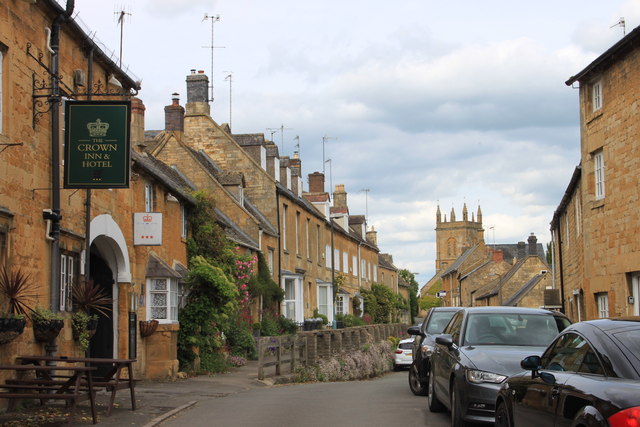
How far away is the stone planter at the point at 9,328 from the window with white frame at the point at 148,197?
786 cm

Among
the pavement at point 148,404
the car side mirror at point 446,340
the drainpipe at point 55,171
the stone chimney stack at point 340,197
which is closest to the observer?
the car side mirror at point 446,340

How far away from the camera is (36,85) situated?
1336 cm

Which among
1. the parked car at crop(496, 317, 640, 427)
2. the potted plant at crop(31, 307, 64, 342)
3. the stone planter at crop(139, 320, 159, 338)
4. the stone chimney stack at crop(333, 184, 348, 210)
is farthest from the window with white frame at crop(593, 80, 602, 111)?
the stone chimney stack at crop(333, 184, 348, 210)

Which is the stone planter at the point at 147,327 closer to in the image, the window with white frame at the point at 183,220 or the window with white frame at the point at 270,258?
the window with white frame at the point at 183,220

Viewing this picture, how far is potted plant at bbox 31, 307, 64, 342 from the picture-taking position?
1291 centimetres

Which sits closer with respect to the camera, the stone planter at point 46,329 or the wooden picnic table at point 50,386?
the wooden picnic table at point 50,386

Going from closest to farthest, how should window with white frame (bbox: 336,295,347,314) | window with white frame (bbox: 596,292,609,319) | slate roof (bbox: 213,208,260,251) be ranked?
window with white frame (bbox: 596,292,609,319), slate roof (bbox: 213,208,260,251), window with white frame (bbox: 336,295,347,314)

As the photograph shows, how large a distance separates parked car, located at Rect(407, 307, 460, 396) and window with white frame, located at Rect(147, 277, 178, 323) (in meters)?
6.74

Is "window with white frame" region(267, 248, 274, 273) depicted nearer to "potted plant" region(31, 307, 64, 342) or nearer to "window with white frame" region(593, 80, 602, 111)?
"window with white frame" region(593, 80, 602, 111)

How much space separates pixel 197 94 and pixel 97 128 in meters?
23.7

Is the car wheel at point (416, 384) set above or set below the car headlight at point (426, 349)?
below

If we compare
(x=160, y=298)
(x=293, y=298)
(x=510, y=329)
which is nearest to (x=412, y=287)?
(x=293, y=298)

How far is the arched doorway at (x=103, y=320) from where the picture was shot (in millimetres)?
17766

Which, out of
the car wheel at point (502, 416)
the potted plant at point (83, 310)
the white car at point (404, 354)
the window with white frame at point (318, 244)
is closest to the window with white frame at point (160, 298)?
the potted plant at point (83, 310)
